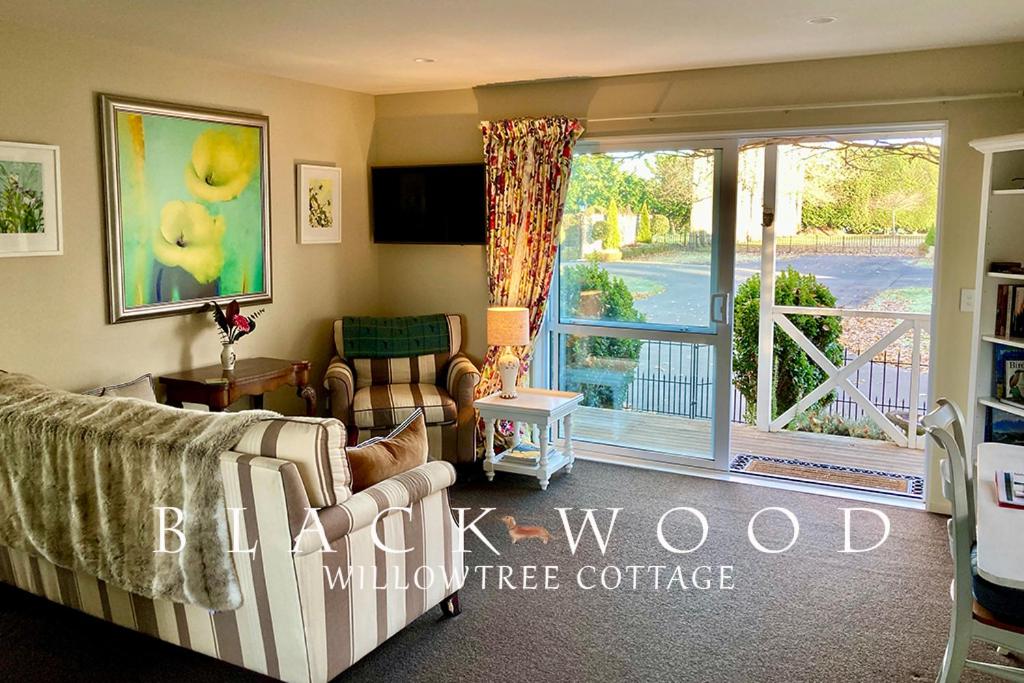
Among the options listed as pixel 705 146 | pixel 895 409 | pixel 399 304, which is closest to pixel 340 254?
pixel 399 304

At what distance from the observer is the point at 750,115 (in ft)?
15.9

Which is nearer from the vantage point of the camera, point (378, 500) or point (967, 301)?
point (378, 500)

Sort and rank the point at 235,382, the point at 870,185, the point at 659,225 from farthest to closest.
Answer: the point at 870,185
the point at 659,225
the point at 235,382

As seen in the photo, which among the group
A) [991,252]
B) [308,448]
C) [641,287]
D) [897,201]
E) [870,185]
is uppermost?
[870,185]

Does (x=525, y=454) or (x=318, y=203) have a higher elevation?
(x=318, y=203)

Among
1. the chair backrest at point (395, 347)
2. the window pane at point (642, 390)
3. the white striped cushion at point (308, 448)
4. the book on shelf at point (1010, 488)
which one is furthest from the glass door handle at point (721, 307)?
the white striped cushion at point (308, 448)

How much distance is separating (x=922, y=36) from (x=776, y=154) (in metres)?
1.81

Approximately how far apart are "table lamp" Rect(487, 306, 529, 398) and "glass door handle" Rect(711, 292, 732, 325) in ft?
3.70

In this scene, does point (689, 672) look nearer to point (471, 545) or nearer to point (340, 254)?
point (471, 545)

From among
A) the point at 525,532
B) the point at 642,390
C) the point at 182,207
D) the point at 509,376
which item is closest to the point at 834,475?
the point at 642,390

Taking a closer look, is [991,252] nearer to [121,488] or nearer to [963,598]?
[963,598]

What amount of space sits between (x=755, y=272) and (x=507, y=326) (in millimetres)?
2350

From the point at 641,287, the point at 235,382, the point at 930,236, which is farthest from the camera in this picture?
the point at 930,236

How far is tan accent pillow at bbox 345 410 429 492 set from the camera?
2.93 meters
